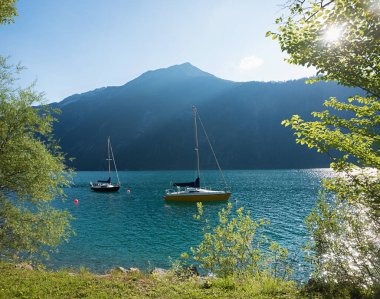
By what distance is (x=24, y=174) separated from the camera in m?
14.8

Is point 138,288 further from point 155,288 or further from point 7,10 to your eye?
point 7,10

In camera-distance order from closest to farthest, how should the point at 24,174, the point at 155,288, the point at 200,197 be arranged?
the point at 155,288 < the point at 24,174 < the point at 200,197

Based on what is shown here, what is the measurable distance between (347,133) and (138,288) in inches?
360

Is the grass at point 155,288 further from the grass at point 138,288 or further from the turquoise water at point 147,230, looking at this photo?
the turquoise water at point 147,230

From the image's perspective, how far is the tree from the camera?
22.4 ft

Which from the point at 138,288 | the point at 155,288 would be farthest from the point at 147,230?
the point at 155,288

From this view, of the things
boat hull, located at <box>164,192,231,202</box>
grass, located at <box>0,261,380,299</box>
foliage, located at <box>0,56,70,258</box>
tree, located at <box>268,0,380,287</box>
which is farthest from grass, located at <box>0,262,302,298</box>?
boat hull, located at <box>164,192,231,202</box>

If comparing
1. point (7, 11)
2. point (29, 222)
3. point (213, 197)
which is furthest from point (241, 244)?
point (213, 197)

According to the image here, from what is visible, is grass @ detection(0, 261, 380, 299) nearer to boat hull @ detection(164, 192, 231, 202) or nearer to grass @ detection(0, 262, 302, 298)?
grass @ detection(0, 262, 302, 298)

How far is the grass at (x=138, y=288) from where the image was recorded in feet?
30.2

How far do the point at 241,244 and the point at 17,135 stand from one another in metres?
13.0

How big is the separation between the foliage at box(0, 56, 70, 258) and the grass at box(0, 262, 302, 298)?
3956 millimetres

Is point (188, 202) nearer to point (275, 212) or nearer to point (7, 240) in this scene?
point (275, 212)

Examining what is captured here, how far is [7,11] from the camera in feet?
40.4
